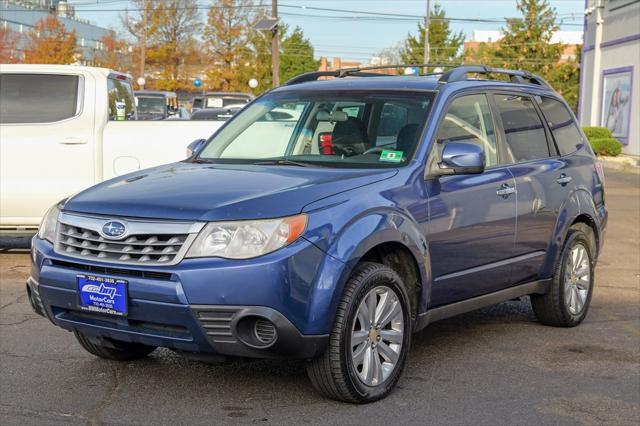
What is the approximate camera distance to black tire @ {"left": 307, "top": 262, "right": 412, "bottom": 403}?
4707mm

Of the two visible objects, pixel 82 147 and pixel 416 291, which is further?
pixel 82 147

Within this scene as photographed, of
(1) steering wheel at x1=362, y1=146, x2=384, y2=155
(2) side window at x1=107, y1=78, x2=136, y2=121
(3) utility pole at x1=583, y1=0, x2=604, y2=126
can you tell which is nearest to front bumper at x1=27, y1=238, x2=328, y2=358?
(1) steering wheel at x1=362, y1=146, x2=384, y2=155

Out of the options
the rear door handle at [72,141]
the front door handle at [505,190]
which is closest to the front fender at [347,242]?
the front door handle at [505,190]

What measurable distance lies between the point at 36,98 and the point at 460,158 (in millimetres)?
5665

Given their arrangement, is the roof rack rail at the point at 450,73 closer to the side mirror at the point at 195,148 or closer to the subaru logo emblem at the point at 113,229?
the side mirror at the point at 195,148

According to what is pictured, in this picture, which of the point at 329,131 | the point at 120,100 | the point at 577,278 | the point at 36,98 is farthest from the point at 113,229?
the point at 120,100

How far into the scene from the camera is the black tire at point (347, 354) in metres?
4.71

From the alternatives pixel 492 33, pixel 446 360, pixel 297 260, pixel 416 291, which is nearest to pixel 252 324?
pixel 297 260

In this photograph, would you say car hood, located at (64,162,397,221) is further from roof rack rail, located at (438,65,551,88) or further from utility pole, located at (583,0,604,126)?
utility pole, located at (583,0,604,126)

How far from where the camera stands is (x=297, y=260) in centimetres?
451

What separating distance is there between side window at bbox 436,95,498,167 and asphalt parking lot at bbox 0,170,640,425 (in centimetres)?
131

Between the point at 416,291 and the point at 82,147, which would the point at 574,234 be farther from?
the point at 82,147

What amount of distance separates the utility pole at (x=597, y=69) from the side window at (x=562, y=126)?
1126 inches

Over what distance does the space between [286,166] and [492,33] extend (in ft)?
426
